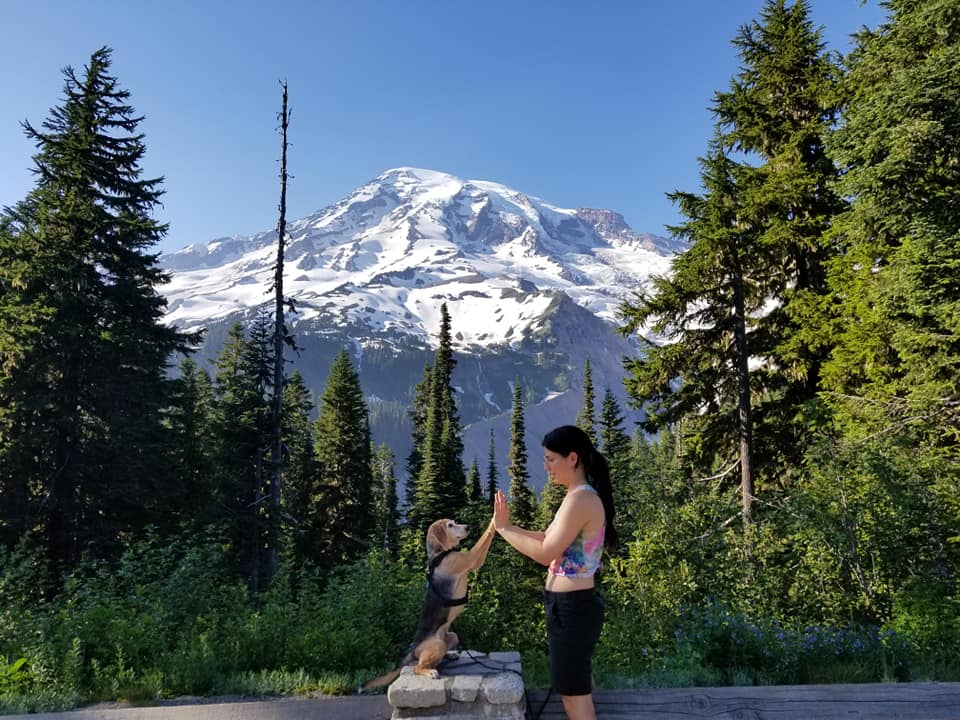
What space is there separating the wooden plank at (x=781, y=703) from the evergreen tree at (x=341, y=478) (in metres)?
32.9

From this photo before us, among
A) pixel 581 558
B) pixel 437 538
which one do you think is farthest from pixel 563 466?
pixel 437 538

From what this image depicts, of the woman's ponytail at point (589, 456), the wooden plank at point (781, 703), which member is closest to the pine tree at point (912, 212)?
the wooden plank at point (781, 703)

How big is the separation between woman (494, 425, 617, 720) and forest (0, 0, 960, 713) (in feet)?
6.19

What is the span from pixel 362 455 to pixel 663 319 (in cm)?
2909

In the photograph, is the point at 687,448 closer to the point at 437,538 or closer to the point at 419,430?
the point at 437,538

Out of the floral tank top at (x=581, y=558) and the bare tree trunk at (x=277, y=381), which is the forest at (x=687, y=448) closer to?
the bare tree trunk at (x=277, y=381)

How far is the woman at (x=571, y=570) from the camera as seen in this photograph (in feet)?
10.7

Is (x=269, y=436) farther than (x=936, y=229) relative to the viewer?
Yes

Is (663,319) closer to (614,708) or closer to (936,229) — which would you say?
(936,229)

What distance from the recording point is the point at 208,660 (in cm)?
561

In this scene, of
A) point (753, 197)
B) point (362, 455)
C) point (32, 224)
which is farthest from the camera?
point (362, 455)

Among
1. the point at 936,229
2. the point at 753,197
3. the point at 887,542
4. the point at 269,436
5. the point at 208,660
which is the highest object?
the point at 753,197

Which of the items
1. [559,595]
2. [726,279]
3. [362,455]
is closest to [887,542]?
[559,595]

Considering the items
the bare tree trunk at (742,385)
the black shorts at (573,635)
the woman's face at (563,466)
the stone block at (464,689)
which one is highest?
the bare tree trunk at (742,385)
